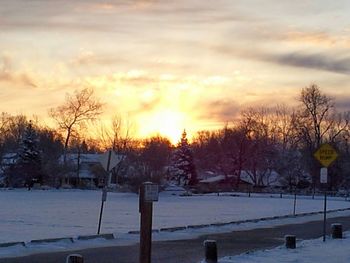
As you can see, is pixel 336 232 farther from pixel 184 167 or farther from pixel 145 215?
pixel 184 167

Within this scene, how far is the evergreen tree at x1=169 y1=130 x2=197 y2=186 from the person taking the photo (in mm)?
114375

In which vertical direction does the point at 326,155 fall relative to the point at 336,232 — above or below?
above

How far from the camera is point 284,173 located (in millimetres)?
118562

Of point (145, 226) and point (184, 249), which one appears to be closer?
point (145, 226)

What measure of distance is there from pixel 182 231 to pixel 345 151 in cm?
9818

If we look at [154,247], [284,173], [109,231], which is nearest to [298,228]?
[109,231]

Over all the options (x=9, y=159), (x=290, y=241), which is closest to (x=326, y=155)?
(x=290, y=241)

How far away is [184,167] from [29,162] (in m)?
29.6

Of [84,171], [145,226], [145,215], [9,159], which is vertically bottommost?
[145,226]

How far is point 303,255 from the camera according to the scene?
1684 cm

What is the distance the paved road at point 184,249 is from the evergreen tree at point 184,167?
283 ft

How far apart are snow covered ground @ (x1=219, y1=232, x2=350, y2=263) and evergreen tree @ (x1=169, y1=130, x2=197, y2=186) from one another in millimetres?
94225

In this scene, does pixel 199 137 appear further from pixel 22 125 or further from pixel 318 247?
pixel 318 247

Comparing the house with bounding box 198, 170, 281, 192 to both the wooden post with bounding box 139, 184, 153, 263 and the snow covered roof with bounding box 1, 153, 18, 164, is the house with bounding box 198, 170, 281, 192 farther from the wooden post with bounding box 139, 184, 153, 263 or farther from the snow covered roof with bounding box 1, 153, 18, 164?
the wooden post with bounding box 139, 184, 153, 263
